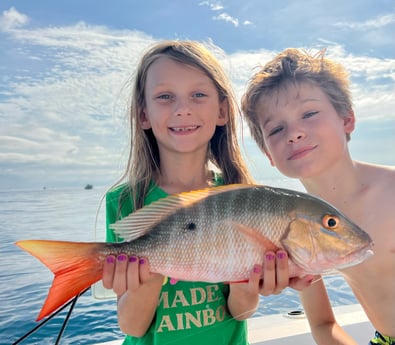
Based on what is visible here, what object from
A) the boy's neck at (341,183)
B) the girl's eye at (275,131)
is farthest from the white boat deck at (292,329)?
the girl's eye at (275,131)

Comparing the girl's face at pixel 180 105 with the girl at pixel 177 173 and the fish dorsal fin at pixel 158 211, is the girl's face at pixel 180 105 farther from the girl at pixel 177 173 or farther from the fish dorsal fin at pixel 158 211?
the fish dorsal fin at pixel 158 211

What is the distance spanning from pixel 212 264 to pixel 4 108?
8.84 metres

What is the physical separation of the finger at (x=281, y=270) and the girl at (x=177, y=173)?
1 cm

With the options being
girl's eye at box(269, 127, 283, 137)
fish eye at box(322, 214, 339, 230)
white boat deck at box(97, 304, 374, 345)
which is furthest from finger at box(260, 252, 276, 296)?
white boat deck at box(97, 304, 374, 345)

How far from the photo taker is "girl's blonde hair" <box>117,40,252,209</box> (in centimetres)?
207

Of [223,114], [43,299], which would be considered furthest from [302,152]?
[43,299]

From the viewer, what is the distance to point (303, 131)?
1.98m

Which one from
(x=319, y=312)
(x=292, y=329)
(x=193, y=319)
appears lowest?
(x=292, y=329)

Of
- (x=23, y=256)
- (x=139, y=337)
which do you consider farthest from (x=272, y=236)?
(x=23, y=256)

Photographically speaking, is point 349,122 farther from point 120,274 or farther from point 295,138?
point 120,274

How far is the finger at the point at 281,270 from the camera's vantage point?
127cm

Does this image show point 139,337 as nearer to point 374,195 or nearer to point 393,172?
point 374,195

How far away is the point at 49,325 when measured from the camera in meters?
3.69

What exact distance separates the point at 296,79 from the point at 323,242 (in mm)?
1172
